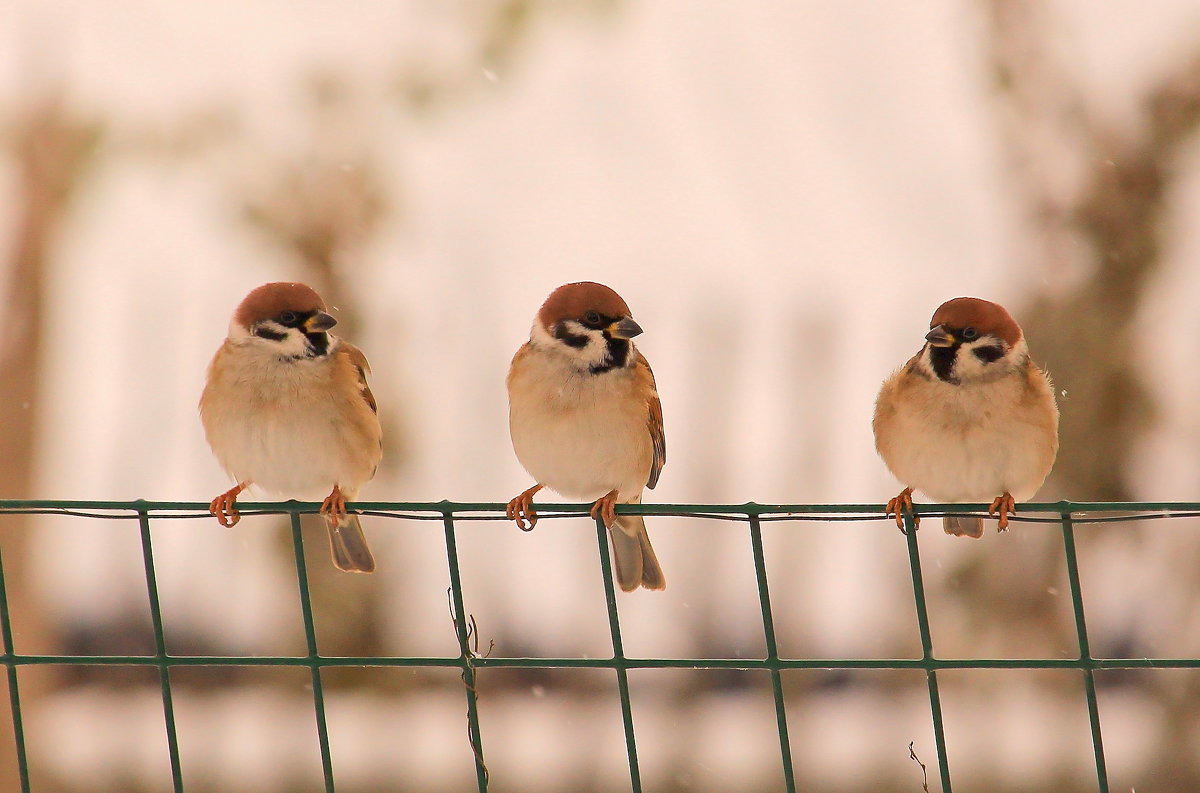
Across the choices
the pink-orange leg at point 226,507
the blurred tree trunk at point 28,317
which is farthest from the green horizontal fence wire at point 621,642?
the blurred tree trunk at point 28,317

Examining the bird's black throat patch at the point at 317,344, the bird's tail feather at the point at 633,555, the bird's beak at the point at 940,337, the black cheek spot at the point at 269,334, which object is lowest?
the bird's tail feather at the point at 633,555

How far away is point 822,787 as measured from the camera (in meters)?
3.91

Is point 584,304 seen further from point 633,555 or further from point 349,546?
point 349,546

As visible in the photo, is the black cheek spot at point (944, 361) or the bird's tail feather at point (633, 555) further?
the bird's tail feather at point (633, 555)

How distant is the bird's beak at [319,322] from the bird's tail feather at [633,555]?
67 centimetres

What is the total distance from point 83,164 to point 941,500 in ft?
13.9

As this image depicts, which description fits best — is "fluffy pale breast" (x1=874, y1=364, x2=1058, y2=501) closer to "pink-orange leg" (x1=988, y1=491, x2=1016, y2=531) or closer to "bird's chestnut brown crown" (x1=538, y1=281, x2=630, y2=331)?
"pink-orange leg" (x1=988, y1=491, x2=1016, y2=531)

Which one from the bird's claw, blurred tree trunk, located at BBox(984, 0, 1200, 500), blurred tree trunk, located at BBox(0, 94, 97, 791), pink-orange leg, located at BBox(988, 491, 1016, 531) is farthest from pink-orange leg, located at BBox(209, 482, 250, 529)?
blurred tree trunk, located at BBox(984, 0, 1200, 500)

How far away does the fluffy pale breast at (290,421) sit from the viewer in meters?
2.30

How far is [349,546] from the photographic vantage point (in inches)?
93.5

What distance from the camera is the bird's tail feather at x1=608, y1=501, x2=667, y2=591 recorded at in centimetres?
247

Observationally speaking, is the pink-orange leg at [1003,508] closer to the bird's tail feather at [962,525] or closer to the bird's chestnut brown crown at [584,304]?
the bird's tail feather at [962,525]

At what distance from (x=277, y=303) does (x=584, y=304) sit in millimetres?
548

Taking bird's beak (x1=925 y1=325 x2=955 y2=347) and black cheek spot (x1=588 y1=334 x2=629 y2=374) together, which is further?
black cheek spot (x1=588 y1=334 x2=629 y2=374)
